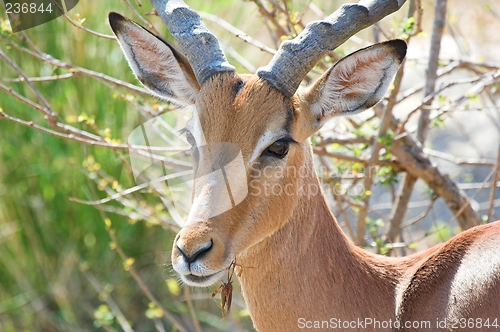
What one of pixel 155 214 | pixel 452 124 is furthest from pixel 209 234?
pixel 452 124

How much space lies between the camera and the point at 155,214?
5824 mm

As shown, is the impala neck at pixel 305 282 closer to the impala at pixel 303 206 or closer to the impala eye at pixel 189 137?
the impala at pixel 303 206

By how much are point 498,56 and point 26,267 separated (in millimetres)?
8125

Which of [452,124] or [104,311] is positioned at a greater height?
[452,124]

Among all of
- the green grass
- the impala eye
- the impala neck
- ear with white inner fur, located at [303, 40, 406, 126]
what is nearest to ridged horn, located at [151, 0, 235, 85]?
the impala eye

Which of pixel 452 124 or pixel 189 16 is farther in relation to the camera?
pixel 452 124

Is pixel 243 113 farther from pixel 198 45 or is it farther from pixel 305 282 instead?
pixel 305 282

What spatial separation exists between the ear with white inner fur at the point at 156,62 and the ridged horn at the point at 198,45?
13cm

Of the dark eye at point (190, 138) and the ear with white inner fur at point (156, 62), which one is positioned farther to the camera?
the ear with white inner fur at point (156, 62)

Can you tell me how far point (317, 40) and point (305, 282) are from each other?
52.7 inches

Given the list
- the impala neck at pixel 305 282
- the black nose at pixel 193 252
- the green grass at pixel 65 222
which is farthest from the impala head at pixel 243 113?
the green grass at pixel 65 222

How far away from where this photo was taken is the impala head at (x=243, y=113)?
10.4 feet

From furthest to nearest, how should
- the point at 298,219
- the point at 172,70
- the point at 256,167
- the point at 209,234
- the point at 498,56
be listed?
the point at 498,56 → the point at 172,70 → the point at 298,219 → the point at 256,167 → the point at 209,234

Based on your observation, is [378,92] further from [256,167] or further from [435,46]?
[435,46]
